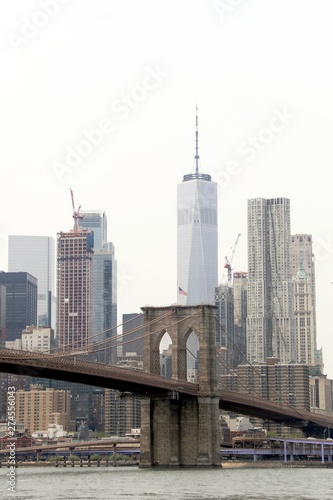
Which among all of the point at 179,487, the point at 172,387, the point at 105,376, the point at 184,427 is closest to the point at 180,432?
the point at 184,427

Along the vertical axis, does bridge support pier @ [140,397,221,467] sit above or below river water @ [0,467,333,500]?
above

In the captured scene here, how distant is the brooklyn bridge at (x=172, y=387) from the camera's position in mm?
84438

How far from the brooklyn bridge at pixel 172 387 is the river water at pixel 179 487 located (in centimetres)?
609

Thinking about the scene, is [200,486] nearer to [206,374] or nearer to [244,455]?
[206,374]

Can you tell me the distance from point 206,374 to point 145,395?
5.45 metres

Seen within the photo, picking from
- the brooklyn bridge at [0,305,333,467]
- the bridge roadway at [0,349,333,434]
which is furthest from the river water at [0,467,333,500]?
the brooklyn bridge at [0,305,333,467]

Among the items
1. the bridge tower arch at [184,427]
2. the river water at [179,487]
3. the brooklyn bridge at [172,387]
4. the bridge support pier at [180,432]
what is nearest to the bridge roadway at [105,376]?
the brooklyn bridge at [172,387]

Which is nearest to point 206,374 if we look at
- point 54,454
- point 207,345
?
point 207,345

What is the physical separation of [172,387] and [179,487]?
2254cm

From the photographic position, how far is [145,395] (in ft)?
299

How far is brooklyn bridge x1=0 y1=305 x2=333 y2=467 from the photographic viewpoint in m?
84.4

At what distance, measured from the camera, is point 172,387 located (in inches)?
3531

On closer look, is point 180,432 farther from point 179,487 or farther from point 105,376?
point 179,487

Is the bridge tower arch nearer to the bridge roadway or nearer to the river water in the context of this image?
the bridge roadway
